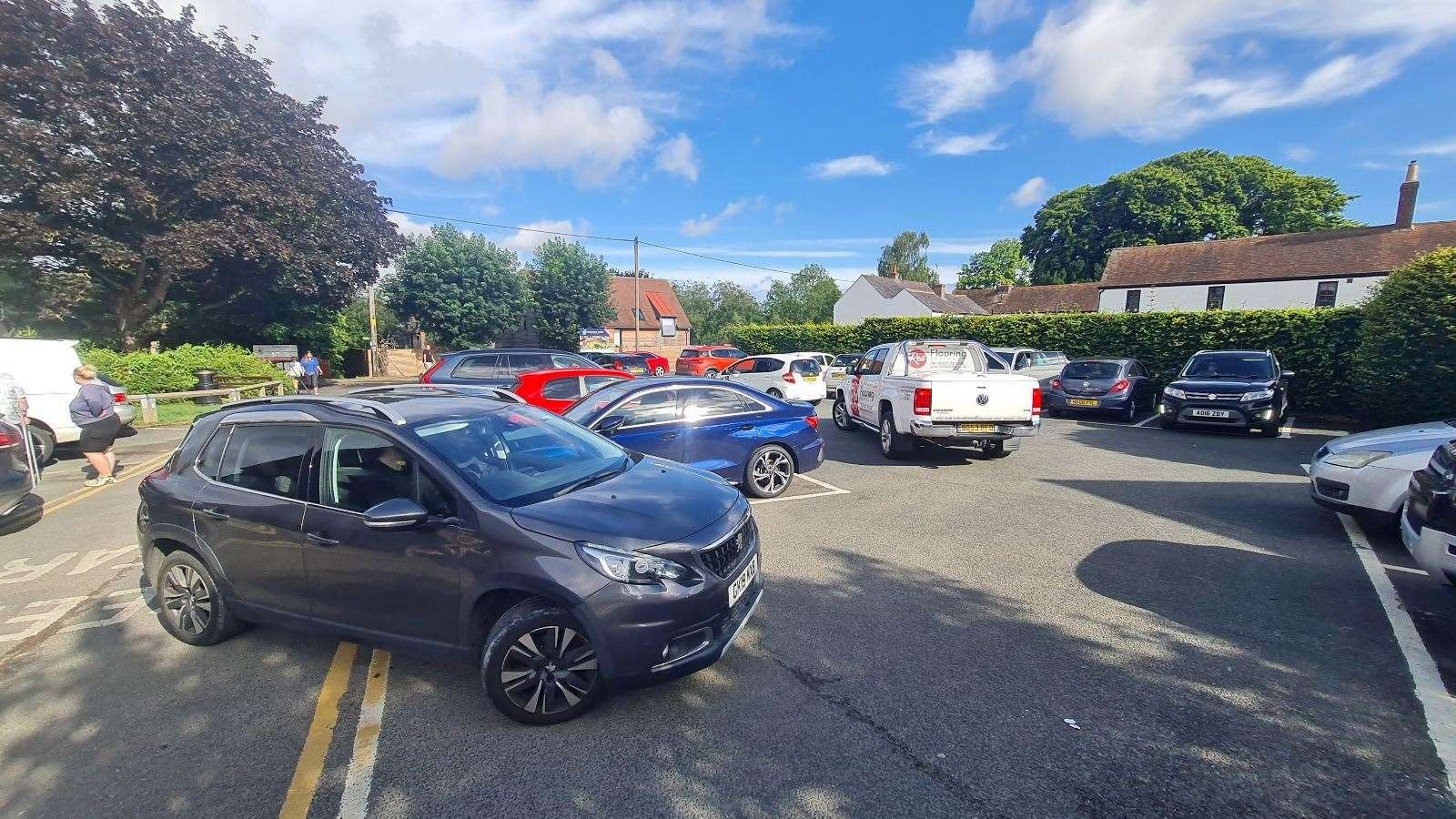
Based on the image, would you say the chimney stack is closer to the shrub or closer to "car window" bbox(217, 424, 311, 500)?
the shrub

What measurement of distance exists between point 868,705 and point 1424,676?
309cm

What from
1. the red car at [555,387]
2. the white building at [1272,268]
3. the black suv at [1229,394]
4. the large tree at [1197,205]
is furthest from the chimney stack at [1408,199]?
the red car at [555,387]

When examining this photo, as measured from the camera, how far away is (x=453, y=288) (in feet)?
116

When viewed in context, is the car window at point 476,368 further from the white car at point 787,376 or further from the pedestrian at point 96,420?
the white car at point 787,376

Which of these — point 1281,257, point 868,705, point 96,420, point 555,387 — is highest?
point 1281,257

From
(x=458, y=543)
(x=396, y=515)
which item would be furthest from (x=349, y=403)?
(x=458, y=543)

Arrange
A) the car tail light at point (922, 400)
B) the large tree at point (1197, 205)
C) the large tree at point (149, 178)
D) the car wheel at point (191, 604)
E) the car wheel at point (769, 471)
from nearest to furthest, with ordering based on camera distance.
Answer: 1. the car wheel at point (191, 604)
2. the car wheel at point (769, 471)
3. the car tail light at point (922, 400)
4. the large tree at point (149, 178)
5. the large tree at point (1197, 205)

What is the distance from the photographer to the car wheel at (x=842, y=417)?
13289 millimetres

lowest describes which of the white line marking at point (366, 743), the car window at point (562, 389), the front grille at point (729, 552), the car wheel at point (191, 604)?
the white line marking at point (366, 743)

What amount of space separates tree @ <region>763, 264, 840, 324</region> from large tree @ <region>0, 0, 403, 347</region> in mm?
42743

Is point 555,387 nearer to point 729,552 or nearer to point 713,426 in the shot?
point 713,426

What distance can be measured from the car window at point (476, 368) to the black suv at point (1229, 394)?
1357 centimetres

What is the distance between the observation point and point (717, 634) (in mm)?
3234

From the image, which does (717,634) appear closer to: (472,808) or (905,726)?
(905,726)
